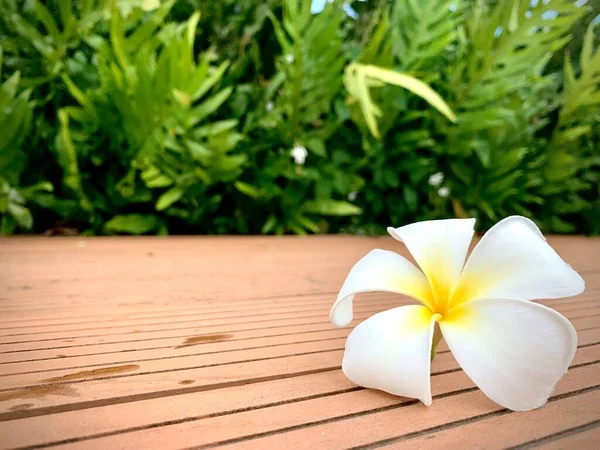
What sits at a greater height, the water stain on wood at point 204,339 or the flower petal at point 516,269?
the flower petal at point 516,269

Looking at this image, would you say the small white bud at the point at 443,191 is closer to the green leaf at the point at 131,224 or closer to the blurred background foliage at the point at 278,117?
the blurred background foliage at the point at 278,117

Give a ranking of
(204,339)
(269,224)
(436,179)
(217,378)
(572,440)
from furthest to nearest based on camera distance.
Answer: (436,179) < (269,224) < (204,339) < (217,378) < (572,440)

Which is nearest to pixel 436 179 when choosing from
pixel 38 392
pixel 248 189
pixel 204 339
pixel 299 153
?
pixel 299 153

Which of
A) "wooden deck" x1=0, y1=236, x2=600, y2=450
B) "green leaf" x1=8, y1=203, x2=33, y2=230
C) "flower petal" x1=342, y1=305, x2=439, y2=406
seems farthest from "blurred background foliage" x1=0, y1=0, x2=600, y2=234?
"flower petal" x1=342, y1=305, x2=439, y2=406

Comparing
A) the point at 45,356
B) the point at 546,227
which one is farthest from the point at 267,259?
the point at 546,227

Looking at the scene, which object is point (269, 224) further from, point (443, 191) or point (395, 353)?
point (395, 353)

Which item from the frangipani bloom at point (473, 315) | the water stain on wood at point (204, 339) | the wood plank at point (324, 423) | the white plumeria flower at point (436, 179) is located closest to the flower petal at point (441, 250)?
the frangipani bloom at point (473, 315)

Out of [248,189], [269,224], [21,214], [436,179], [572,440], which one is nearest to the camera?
[572,440]
